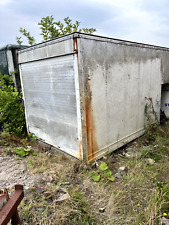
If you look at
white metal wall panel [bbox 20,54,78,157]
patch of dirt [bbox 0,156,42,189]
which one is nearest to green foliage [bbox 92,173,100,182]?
white metal wall panel [bbox 20,54,78,157]

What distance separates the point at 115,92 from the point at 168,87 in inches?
130

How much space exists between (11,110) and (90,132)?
2591 mm

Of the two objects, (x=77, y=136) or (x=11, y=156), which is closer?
(x=77, y=136)

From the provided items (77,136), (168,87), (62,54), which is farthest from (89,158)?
(168,87)

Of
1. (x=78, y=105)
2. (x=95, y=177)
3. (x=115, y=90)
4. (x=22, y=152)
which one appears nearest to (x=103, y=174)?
(x=95, y=177)

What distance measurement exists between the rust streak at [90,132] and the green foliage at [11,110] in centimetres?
223

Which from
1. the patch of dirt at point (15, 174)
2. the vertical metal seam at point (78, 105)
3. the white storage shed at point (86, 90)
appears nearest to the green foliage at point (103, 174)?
the white storage shed at point (86, 90)

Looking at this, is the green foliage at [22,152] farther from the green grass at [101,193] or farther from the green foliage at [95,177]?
the green foliage at [95,177]

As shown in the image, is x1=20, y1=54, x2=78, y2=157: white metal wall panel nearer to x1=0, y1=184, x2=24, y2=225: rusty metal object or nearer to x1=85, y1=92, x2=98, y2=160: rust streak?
x1=85, y1=92, x2=98, y2=160: rust streak

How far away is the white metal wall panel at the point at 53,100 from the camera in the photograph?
2.90m

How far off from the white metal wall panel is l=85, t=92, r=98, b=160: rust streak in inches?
9.0

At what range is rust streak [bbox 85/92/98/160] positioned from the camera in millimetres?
2845

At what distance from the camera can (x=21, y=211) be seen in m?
1.92

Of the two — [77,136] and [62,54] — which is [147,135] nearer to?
[77,136]
